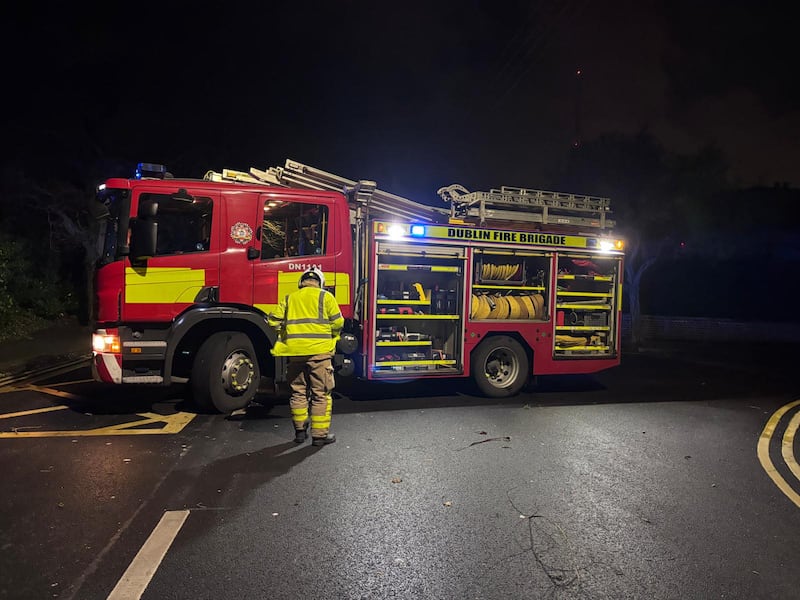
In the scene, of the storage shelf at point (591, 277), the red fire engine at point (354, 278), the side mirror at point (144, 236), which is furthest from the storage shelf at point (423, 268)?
the side mirror at point (144, 236)

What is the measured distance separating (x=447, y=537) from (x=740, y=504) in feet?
8.07

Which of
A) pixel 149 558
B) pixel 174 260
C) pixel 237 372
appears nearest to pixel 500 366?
pixel 237 372

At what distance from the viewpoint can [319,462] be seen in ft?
17.1

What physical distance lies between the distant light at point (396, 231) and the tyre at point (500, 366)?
1954 millimetres

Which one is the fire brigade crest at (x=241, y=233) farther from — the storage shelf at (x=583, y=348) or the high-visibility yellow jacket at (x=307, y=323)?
the storage shelf at (x=583, y=348)

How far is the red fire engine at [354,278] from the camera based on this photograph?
6.39 meters

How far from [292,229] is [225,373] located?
1873 mm

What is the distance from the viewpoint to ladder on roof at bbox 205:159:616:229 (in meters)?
7.62

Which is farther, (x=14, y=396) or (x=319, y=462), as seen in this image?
(x=14, y=396)

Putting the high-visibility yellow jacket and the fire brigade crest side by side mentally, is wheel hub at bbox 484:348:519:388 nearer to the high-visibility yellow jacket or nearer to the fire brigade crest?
the high-visibility yellow jacket

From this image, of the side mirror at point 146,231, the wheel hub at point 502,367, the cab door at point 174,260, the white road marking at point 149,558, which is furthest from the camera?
the wheel hub at point 502,367

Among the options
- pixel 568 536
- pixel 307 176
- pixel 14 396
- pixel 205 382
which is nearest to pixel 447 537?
pixel 568 536

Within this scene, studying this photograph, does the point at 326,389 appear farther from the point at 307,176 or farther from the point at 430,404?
the point at 307,176

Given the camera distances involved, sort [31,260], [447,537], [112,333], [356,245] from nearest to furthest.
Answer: [447,537] → [112,333] → [356,245] → [31,260]
